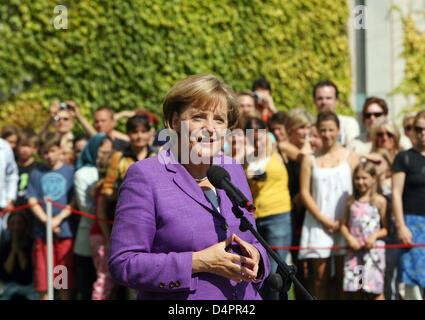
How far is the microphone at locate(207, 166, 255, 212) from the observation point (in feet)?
7.82

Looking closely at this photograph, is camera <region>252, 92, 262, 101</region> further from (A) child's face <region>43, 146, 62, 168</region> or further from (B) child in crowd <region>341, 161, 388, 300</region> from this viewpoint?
(A) child's face <region>43, 146, 62, 168</region>

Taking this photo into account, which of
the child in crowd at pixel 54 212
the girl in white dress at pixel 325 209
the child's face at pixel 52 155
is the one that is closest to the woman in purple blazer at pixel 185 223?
the girl in white dress at pixel 325 209

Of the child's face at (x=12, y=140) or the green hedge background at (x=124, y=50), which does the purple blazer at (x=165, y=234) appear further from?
the green hedge background at (x=124, y=50)

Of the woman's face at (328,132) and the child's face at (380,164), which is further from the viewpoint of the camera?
the child's face at (380,164)

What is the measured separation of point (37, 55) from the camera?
8586mm

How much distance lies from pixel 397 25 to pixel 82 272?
24.4ft

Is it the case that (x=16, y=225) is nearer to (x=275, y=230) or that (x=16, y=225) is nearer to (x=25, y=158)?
(x=25, y=158)

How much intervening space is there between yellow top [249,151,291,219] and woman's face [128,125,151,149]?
1.07 m

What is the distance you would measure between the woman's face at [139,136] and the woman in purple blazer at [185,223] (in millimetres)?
3420

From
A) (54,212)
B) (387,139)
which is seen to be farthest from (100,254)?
(387,139)

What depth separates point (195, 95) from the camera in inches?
103

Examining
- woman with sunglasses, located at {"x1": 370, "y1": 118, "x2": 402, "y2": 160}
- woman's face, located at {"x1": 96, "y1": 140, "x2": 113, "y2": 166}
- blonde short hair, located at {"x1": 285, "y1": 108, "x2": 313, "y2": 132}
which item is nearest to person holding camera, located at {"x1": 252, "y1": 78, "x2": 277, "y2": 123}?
blonde short hair, located at {"x1": 285, "y1": 108, "x2": 313, "y2": 132}

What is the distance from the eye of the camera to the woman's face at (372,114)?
7066mm
